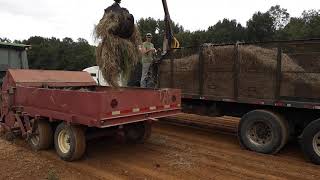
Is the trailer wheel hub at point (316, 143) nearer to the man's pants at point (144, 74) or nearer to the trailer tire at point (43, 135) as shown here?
the man's pants at point (144, 74)

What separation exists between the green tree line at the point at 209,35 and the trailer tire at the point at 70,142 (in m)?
27.5

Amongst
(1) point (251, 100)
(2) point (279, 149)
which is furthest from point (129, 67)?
(2) point (279, 149)

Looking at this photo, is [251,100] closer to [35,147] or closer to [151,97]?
[151,97]

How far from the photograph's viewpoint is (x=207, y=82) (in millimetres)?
8758

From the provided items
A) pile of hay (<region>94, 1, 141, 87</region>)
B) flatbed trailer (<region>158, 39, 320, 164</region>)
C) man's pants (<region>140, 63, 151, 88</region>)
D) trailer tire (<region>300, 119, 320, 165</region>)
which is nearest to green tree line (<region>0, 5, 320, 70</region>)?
man's pants (<region>140, 63, 151, 88</region>)

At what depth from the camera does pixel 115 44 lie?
7320 millimetres

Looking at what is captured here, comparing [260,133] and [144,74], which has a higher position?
[144,74]

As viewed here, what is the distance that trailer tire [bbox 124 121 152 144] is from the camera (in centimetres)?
823

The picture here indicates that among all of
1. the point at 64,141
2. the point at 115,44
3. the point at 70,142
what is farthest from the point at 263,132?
the point at 64,141

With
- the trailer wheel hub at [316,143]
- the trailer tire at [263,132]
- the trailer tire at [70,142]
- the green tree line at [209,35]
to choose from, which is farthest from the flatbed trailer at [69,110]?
the green tree line at [209,35]

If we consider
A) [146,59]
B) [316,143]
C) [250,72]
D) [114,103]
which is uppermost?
[146,59]

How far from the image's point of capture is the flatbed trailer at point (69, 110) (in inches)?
252

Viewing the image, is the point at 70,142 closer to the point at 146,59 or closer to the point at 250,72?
the point at 250,72

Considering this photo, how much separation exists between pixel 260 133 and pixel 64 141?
12.4 ft
